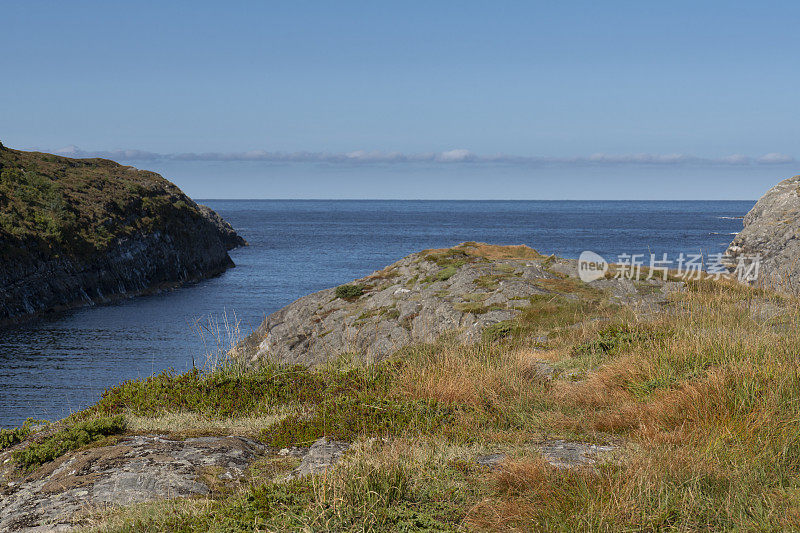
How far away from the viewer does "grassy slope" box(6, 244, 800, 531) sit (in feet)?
14.5

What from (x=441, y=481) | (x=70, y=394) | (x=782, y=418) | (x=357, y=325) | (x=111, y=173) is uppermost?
(x=111, y=173)

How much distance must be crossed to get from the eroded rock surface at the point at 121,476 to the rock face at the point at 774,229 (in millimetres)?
36364

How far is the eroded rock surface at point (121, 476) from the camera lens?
5.38 meters

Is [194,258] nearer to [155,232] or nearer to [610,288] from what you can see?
[155,232]

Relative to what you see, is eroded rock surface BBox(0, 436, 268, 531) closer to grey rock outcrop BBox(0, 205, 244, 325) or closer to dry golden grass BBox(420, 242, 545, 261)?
dry golden grass BBox(420, 242, 545, 261)

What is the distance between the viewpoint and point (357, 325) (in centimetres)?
1911

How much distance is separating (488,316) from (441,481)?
447 inches

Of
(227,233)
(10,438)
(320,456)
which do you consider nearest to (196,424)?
(10,438)

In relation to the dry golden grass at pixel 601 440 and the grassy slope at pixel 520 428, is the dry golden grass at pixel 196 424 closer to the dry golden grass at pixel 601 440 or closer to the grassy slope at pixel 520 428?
the grassy slope at pixel 520 428

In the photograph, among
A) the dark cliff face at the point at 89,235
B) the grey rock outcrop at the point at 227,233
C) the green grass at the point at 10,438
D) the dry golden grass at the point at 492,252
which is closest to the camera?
the green grass at the point at 10,438

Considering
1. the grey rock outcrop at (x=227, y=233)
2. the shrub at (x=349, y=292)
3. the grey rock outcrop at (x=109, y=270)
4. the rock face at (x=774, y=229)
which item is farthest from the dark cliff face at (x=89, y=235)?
the rock face at (x=774, y=229)

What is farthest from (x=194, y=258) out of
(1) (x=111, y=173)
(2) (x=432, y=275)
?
(2) (x=432, y=275)

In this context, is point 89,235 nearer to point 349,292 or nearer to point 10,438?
point 349,292

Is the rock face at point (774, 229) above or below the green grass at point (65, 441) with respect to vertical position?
above
